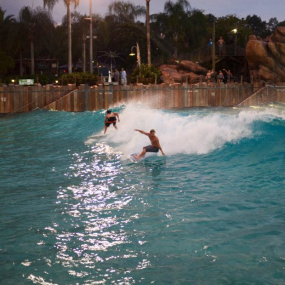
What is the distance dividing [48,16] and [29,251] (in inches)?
2305

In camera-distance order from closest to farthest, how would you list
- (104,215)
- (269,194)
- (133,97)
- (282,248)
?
(282,248) < (104,215) < (269,194) < (133,97)

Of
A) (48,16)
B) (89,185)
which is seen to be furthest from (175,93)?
(48,16)

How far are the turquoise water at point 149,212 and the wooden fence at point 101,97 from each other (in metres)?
13.4

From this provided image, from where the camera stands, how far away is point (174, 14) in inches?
2344

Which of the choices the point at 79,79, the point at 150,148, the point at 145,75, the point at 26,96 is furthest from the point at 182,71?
the point at 150,148

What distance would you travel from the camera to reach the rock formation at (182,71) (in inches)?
1625

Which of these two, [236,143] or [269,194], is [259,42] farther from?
[269,194]

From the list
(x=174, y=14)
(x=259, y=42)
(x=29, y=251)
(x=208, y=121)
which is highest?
(x=174, y=14)

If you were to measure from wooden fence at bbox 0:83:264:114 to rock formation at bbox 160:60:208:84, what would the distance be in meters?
7.08

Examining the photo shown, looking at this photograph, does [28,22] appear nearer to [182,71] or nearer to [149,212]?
[182,71]

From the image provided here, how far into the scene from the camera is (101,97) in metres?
30.8

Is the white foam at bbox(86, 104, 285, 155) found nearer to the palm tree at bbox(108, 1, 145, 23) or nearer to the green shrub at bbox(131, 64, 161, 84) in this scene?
the green shrub at bbox(131, 64, 161, 84)

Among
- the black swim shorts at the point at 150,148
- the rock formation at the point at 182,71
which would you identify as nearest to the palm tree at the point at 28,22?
the rock formation at the point at 182,71

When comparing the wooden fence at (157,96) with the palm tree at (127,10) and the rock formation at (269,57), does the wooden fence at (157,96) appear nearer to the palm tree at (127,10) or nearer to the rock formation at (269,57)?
the rock formation at (269,57)
